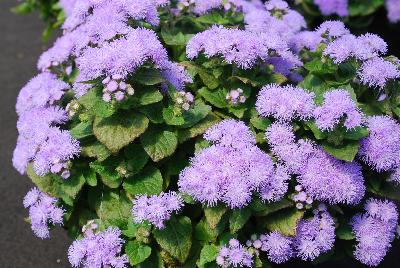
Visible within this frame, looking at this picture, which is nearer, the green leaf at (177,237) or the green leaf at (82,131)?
the green leaf at (177,237)

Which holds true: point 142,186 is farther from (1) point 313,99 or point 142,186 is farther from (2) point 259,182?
(1) point 313,99

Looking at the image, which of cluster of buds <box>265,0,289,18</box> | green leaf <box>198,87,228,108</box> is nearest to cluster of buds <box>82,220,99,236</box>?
green leaf <box>198,87,228,108</box>

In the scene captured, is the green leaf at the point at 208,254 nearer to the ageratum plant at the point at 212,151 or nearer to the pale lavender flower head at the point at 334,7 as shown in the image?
the ageratum plant at the point at 212,151

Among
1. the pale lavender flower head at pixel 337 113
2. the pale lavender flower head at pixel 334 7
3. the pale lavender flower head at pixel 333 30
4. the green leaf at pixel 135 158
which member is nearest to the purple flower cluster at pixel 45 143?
the green leaf at pixel 135 158

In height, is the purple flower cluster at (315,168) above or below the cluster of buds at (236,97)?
below

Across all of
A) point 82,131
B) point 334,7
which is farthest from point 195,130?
point 334,7

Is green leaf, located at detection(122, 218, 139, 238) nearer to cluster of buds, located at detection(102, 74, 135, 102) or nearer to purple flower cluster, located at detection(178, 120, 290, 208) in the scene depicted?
purple flower cluster, located at detection(178, 120, 290, 208)

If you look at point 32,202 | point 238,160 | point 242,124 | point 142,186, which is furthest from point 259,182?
point 32,202
